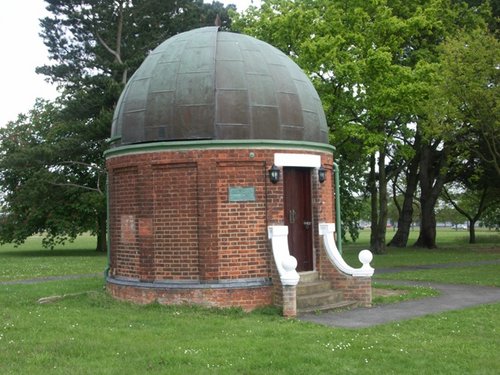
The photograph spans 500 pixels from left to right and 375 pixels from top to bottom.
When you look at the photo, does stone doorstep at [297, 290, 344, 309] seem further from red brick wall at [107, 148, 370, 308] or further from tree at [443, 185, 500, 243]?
tree at [443, 185, 500, 243]

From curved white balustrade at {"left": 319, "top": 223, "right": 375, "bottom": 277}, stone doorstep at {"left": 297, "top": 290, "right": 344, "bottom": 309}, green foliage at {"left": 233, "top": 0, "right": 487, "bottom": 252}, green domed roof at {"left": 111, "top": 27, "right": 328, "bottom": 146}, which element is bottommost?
stone doorstep at {"left": 297, "top": 290, "right": 344, "bottom": 309}

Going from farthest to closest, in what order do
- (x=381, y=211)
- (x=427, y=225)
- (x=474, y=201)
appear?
1. (x=474, y=201)
2. (x=427, y=225)
3. (x=381, y=211)

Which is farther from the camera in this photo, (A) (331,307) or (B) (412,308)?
(B) (412,308)

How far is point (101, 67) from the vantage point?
3394cm

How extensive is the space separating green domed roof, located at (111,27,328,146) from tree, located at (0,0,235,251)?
19.1 meters

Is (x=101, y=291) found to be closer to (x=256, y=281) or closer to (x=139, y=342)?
(x=256, y=281)

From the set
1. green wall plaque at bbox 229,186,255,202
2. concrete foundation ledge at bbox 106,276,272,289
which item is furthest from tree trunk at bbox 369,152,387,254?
concrete foundation ledge at bbox 106,276,272,289

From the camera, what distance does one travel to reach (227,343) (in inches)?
336

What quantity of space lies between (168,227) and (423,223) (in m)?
27.3

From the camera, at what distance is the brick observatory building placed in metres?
11.8

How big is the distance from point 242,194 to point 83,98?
23.6 metres

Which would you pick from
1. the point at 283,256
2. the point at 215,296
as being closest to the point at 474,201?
the point at 283,256

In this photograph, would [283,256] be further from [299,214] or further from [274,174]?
[274,174]

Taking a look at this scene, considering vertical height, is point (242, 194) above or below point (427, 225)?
above
